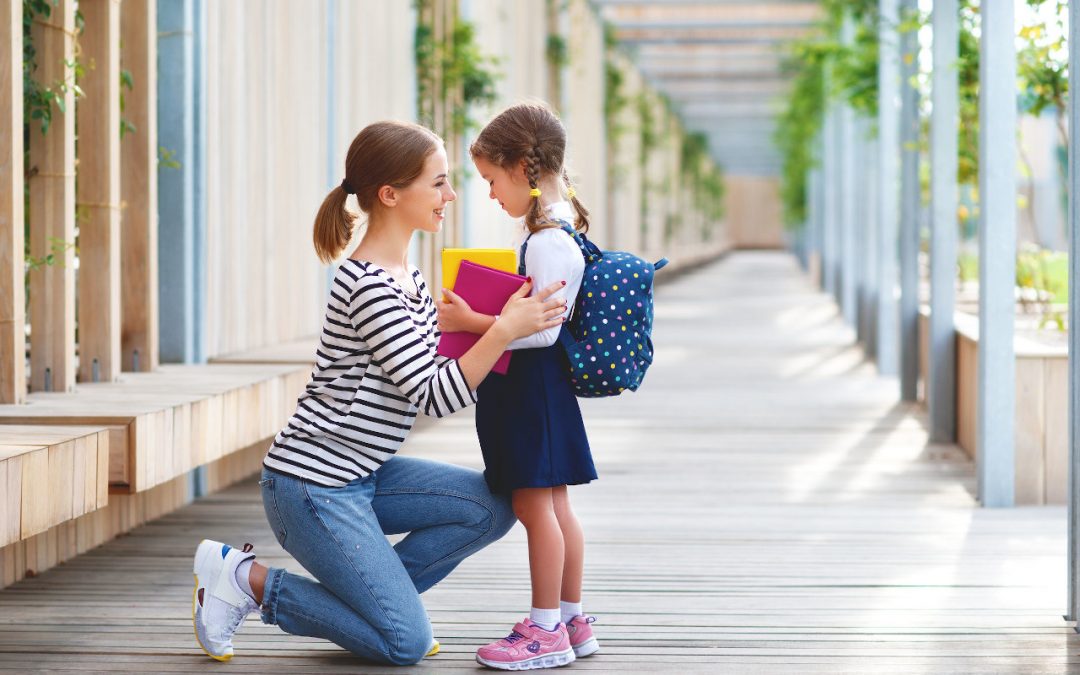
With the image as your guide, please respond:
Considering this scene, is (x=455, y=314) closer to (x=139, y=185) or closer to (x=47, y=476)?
(x=47, y=476)

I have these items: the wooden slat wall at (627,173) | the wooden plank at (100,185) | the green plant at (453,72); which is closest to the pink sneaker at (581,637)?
the wooden plank at (100,185)

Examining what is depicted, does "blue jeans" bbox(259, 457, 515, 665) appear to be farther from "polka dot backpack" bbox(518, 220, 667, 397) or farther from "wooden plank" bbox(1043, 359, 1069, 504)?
"wooden plank" bbox(1043, 359, 1069, 504)

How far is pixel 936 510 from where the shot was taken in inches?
190

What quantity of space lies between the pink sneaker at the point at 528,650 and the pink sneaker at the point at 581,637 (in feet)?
0.23

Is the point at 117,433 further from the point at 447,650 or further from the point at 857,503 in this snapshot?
the point at 857,503

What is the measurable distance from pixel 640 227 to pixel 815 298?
3.67 m

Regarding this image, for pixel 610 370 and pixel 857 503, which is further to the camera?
pixel 857 503

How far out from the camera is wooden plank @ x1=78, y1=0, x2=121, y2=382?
4.27 metres

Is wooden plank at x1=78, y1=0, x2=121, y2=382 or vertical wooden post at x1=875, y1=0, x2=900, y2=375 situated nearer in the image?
wooden plank at x1=78, y1=0, x2=121, y2=382

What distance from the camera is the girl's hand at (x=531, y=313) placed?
277 centimetres

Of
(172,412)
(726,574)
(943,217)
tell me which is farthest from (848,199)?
(172,412)

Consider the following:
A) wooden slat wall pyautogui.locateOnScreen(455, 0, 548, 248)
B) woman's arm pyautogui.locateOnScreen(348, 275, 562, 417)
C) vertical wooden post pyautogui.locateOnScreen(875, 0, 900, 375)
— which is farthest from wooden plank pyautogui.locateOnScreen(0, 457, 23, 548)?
vertical wooden post pyautogui.locateOnScreen(875, 0, 900, 375)

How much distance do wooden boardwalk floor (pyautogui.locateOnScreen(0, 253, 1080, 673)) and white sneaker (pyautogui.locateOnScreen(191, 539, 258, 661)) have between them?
0.06m

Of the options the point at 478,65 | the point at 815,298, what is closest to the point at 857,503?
the point at 478,65
